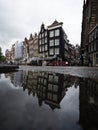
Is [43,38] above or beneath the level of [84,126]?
above

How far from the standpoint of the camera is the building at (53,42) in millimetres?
61375

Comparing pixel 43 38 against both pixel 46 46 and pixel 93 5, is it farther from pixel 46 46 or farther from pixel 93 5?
pixel 93 5

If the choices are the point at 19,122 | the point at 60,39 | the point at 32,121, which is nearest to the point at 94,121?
the point at 32,121

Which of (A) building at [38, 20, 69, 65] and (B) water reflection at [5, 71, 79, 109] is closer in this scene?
(B) water reflection at [5, 71, 79, 109]

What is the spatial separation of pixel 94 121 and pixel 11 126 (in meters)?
1.16

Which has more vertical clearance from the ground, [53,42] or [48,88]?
[53,42]

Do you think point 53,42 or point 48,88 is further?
point 53,42

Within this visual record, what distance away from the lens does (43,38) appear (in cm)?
A: 6781

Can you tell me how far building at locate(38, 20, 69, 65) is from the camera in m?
61.4

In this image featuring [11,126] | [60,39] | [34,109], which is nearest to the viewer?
[11,126]

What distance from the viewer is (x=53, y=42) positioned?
63344 millimetres

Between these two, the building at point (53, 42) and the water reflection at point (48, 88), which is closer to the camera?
the water reflection at point (48, 88)

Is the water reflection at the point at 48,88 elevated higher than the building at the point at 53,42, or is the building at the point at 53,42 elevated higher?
the building at the point at 53,42

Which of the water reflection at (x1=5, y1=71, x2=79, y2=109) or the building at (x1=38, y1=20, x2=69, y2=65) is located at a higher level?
the building at (x1=38, y1=20, x2=69, y2=65)
